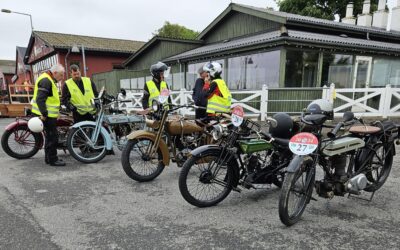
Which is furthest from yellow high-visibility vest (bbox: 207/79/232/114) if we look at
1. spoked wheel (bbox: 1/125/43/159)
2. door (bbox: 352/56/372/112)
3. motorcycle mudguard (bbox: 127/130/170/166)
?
door (bbox: 352/56/372/112)

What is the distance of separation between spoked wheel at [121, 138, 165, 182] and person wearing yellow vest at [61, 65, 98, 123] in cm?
189

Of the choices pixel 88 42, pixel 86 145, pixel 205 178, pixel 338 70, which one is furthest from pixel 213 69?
pixel 88 42

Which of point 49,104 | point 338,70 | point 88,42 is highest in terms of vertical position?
point 88,42

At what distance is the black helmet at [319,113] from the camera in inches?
118

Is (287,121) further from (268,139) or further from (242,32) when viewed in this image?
(242,32)

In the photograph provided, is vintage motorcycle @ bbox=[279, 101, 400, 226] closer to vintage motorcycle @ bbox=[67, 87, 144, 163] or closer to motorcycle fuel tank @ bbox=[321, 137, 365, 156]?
motorcycle fuel tank @ bbox=[321, 137, 365, 156]

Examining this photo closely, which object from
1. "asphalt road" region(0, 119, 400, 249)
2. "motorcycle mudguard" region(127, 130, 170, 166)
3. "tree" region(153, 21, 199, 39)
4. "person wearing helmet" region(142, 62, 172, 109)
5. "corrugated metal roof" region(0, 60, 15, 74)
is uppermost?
"tree" region(153, 21, 199, 39)

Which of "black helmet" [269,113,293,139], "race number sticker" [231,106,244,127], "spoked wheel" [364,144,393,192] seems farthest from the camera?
"spoked wheel" [364,144,393,192]

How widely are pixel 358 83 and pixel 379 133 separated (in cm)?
993

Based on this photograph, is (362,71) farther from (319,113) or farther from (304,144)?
(304,144)

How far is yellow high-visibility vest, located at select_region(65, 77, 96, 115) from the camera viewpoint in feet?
17.7

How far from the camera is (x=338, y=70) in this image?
37.6ft

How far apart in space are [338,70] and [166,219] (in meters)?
10.8

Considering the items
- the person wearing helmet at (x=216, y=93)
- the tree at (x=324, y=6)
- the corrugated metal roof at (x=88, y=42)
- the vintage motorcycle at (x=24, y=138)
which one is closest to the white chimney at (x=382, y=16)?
the tree at (x=324, y=6)
